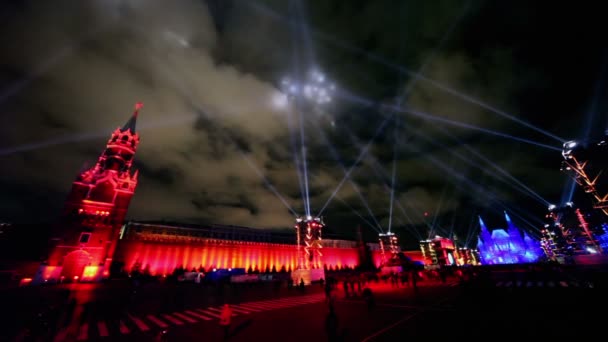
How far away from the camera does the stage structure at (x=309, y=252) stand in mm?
31541

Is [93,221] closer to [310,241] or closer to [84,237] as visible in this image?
[84,237]

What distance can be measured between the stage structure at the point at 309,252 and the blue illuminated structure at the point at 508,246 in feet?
319

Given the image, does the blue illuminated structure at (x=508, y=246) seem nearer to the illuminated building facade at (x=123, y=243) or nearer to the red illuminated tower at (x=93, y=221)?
the illuminated building facade at (x=123, y=243)

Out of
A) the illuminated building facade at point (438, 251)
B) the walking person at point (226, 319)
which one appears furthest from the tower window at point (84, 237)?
the illuminated building facade at point (438, 251)

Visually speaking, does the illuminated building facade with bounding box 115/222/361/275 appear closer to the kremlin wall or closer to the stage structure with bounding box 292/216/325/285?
the kremlin wall

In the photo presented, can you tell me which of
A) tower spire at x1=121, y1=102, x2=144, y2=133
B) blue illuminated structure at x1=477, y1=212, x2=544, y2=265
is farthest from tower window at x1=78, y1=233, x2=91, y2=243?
blue illuminated structure at x1=477, y1=212, x2=544, y2=265

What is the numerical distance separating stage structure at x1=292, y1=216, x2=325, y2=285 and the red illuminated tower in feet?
106

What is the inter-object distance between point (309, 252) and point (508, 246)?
10466cm

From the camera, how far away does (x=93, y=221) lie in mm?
38750

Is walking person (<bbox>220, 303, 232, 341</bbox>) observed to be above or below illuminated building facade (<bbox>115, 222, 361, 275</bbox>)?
below

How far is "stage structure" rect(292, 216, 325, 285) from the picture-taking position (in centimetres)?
3154

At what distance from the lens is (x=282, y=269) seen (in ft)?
193

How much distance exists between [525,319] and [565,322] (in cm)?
109

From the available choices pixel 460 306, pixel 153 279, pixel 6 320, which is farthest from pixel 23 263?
pixel 460 306
